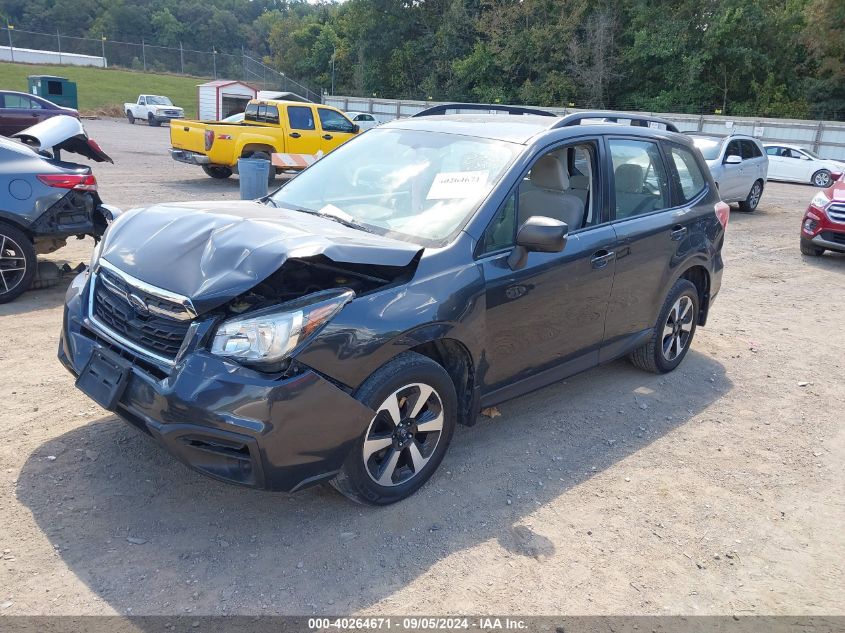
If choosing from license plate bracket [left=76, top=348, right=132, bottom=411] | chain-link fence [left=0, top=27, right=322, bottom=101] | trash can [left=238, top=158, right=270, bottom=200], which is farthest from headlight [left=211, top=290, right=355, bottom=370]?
chain-link fence [left=0, top=27, right=322, bottom=101]

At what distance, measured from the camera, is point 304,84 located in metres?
63.3

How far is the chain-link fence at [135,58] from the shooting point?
56.5 metres

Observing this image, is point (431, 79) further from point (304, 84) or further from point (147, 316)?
point (147, 316)

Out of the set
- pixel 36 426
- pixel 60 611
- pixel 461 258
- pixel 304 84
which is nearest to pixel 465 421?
pixel 461 258

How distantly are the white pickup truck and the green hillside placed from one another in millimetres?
4623

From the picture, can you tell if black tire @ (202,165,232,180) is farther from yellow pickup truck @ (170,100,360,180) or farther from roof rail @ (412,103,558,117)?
roof rail @ (412,103,558,117)

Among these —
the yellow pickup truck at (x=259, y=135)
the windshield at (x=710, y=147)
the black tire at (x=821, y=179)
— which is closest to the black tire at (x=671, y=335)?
the windshield at (x=710, y=147)

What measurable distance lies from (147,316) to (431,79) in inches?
2098

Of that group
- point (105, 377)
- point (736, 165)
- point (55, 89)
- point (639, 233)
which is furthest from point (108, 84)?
point (105, 377)

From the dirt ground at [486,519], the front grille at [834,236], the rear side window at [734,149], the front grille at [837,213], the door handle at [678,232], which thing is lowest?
the dirt ground at [486,519]

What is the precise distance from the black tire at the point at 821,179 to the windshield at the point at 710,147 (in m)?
12.9

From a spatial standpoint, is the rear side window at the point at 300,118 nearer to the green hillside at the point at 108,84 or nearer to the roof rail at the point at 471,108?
the roof rail at the point at 471,108

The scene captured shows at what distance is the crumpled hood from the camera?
300 cm

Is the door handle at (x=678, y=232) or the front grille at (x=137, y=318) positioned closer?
the front grille at (x=137, y=318)
